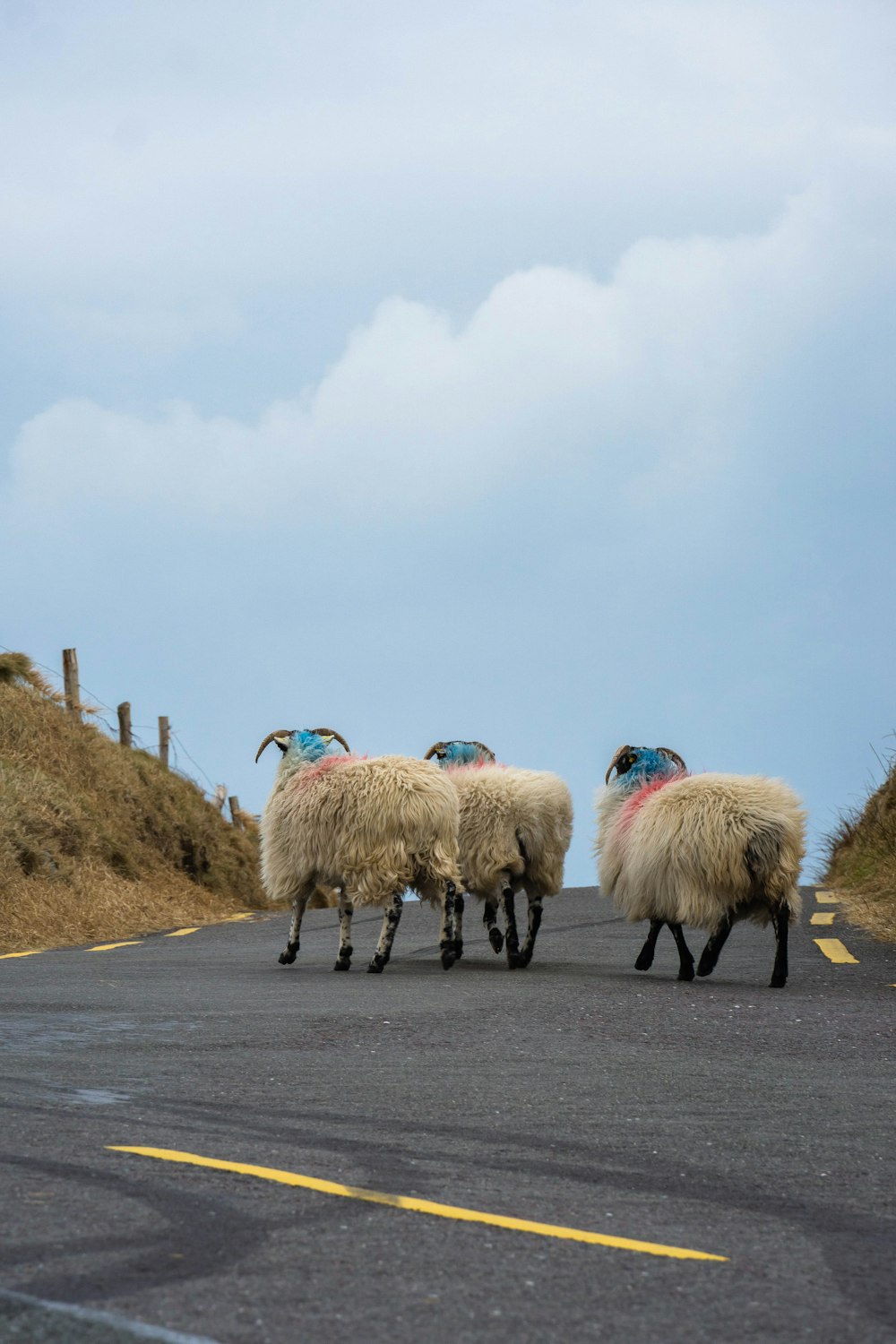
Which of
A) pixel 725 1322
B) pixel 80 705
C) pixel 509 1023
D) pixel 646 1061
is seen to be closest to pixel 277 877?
pixel 509 1023

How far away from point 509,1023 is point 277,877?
4505mm

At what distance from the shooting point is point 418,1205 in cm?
432

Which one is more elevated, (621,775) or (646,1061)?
(621,775)

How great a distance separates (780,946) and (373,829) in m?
3.40

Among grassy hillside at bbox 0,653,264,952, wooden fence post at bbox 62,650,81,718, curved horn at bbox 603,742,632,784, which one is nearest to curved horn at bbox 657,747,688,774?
curved horn at bbox 603,742,632,784

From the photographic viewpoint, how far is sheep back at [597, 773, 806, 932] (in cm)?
1110

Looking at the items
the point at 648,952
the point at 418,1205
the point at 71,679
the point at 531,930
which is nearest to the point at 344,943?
the point at 531,930

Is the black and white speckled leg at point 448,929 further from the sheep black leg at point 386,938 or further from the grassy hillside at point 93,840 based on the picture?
the grassy hillside at point 93,840

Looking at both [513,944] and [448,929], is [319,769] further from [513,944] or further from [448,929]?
[513,944]

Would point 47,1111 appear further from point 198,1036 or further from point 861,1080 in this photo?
point 861,1080

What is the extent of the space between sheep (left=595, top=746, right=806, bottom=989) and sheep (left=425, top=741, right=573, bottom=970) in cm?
110

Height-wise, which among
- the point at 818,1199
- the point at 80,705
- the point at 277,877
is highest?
the point at 80,705

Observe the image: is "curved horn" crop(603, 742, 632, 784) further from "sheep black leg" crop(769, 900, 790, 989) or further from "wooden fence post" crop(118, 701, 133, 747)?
"wooden fence post" crop(118, 701, 133, 747)

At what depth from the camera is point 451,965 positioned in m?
12.5
